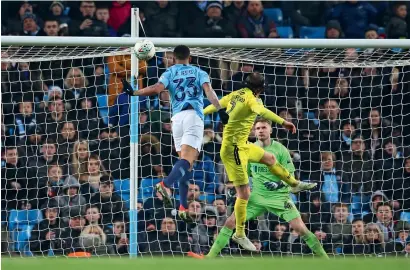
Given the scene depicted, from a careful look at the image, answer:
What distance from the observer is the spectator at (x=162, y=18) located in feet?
51.5

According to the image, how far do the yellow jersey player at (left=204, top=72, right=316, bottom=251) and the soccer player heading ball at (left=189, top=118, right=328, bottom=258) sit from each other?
1.07 ft

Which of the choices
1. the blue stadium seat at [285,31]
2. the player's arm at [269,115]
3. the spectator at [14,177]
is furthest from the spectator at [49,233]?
the blue stadium seat at [285,31]

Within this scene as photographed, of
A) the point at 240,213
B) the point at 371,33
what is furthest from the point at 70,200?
the point at 371,33

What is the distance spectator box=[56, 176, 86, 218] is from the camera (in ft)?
42.3

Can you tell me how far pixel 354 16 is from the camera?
16.3m

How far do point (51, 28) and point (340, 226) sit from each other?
5000mm

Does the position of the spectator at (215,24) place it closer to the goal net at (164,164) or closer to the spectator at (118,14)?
the spectator at (118,14)

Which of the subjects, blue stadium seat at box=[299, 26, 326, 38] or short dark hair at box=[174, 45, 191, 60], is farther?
blue stadium seat at box=[299, 26, 326, 38]

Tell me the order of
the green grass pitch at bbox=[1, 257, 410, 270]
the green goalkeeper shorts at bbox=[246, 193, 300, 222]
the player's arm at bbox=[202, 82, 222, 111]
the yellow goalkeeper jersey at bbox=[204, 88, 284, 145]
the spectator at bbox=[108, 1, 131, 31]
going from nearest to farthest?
the green grass pitch at bbox=[1, 257, 410, 270]
the player's arm at bbox=[202, 82, 222, 111]
the yellow goalkeeper jersey at bbox=[204, 88, 284, 145]
the green goalkeeper shorts at bbox=[246, 193, 300, 222]
the spectator at bbox=[108, 1, 131, 31]

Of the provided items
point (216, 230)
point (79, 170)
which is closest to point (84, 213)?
point (79, 170)

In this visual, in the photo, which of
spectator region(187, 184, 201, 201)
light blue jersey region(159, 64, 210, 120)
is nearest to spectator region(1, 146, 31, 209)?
spectator region(187, 184, 201, 201)

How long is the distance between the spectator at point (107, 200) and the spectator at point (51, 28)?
3182mm

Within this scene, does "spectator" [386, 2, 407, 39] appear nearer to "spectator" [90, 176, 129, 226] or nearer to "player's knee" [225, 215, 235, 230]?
"player's knee" [225, 215, 235, 230]

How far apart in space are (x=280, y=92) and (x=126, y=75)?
209 cm
